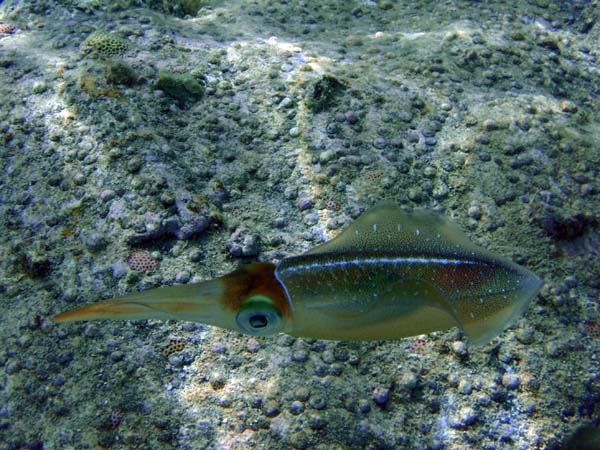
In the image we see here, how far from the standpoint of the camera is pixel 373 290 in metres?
1.95

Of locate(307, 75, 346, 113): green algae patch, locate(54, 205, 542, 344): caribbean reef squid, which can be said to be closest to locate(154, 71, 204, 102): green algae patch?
locate(307, 75, 346, 113): green algae patch

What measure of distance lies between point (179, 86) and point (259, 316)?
2.87 metres

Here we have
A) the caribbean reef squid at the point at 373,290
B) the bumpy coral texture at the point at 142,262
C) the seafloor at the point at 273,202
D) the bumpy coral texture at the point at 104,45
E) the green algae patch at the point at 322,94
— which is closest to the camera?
the caribbean reef squid at the point at 373,290

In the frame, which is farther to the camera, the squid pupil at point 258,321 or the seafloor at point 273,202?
the seafloor at point 273,202

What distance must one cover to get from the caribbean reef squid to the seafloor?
2.51ft

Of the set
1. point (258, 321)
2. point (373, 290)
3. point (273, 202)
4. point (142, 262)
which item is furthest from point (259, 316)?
point (273, 202)

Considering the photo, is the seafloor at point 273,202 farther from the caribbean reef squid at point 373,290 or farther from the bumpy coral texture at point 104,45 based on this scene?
the caribbean reef squid at point 373,290

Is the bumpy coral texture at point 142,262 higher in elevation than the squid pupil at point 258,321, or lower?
lower

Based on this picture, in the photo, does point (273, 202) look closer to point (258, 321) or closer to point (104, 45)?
point (258, 321)

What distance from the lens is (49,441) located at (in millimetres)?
2504

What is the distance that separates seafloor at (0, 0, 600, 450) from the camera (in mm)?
2564

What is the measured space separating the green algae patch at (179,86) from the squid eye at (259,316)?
2.78 m

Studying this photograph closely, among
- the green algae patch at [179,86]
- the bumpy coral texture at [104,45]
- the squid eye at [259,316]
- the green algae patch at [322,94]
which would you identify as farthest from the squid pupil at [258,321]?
the bumpy coral texture at [104,45]

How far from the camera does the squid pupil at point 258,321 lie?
6.02ft
